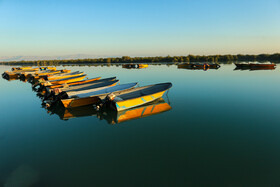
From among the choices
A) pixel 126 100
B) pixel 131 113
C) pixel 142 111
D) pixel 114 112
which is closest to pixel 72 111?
pixel 114 112

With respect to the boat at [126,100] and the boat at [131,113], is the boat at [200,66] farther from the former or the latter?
the boat at [131,113]

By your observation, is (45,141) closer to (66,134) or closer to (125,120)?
(66,134)

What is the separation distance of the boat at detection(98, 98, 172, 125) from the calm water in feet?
2.78

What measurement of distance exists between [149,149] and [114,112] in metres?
8.20

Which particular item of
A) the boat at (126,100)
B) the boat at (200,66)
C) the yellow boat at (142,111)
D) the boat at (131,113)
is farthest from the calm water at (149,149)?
the boat at (200,66)

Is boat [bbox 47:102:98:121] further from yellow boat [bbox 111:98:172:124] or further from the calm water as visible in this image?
yellow boat [bbox 111:98:172:124]

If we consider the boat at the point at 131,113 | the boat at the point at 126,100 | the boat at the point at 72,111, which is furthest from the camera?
the boat at the point at 72,111

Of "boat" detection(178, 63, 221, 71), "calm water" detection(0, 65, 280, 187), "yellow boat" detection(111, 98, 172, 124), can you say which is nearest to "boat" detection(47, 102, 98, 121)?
"calm water" detection(0, 65, 280, 187)

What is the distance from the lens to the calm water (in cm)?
713

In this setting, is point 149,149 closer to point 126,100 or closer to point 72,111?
point 126,100

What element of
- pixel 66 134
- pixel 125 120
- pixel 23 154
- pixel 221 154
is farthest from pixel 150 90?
pixel 23 154

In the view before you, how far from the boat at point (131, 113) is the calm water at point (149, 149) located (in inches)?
33.3

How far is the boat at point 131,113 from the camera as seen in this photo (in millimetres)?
15021

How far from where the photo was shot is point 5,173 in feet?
25.7
